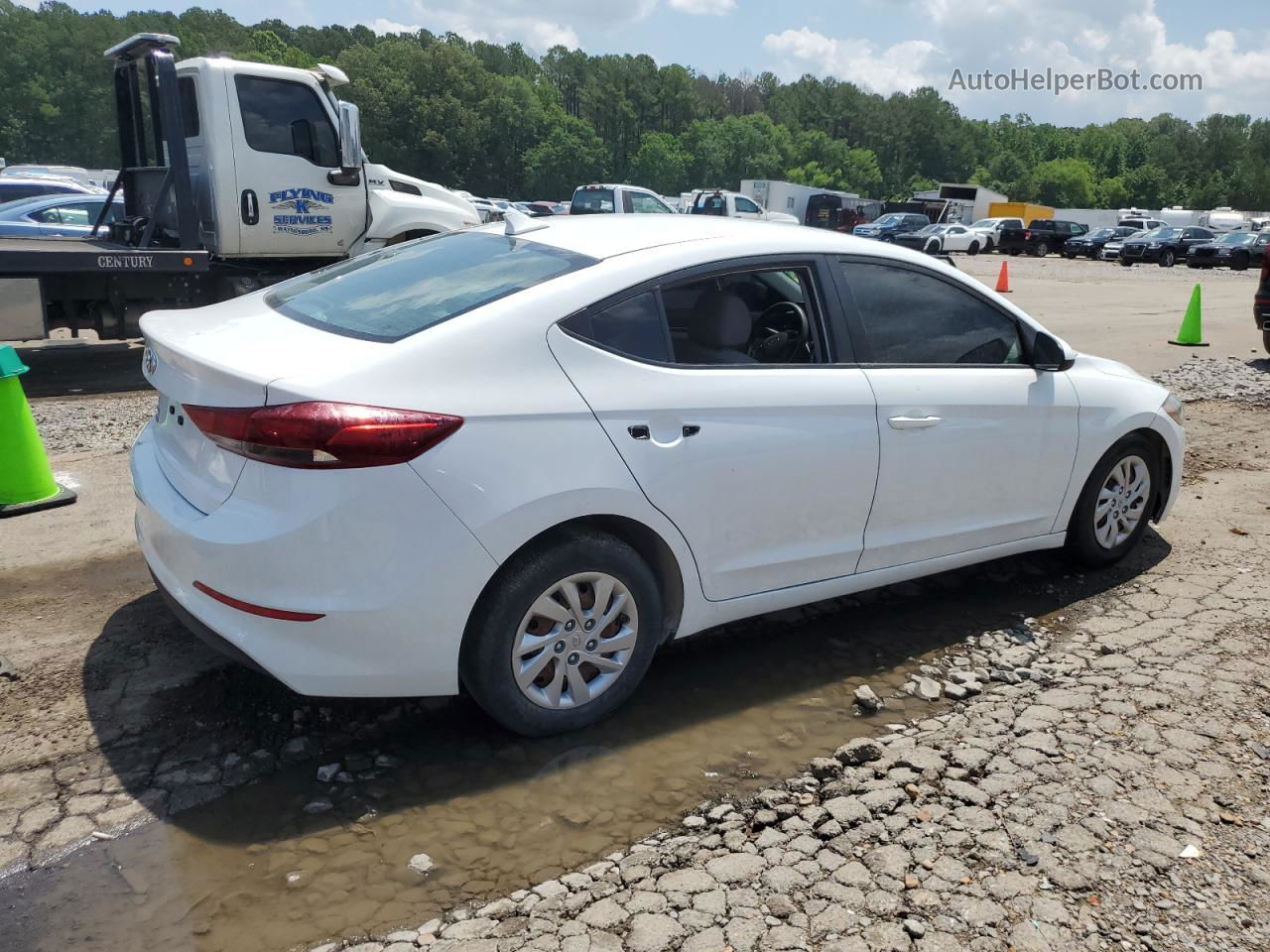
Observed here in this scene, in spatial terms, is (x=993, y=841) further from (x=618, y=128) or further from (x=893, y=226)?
(x=618, y=128)

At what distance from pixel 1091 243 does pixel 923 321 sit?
42.4 metres

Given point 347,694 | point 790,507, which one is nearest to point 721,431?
point 790,507

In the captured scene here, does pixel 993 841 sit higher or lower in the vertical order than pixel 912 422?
lower

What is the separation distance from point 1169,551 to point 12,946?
17.3 ft

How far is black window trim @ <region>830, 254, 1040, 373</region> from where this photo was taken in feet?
12.8

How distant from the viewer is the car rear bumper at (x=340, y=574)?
2.84 m

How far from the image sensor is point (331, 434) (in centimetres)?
280

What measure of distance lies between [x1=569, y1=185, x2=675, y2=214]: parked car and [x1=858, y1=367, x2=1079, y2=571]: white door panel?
17.5 meters

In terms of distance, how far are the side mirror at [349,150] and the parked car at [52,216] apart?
16.7 ft

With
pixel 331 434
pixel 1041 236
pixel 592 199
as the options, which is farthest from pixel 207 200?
pixel 1041 236

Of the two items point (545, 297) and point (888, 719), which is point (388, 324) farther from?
point (888, 719)

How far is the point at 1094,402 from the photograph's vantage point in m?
4.61

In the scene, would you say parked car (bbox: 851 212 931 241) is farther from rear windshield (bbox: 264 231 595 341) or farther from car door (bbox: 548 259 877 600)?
rear windshield (bbox: 264 231 595 341)

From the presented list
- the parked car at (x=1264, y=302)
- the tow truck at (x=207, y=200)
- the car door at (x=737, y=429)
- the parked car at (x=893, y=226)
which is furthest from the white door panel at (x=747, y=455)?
the parked car at (x=893, y=226)
